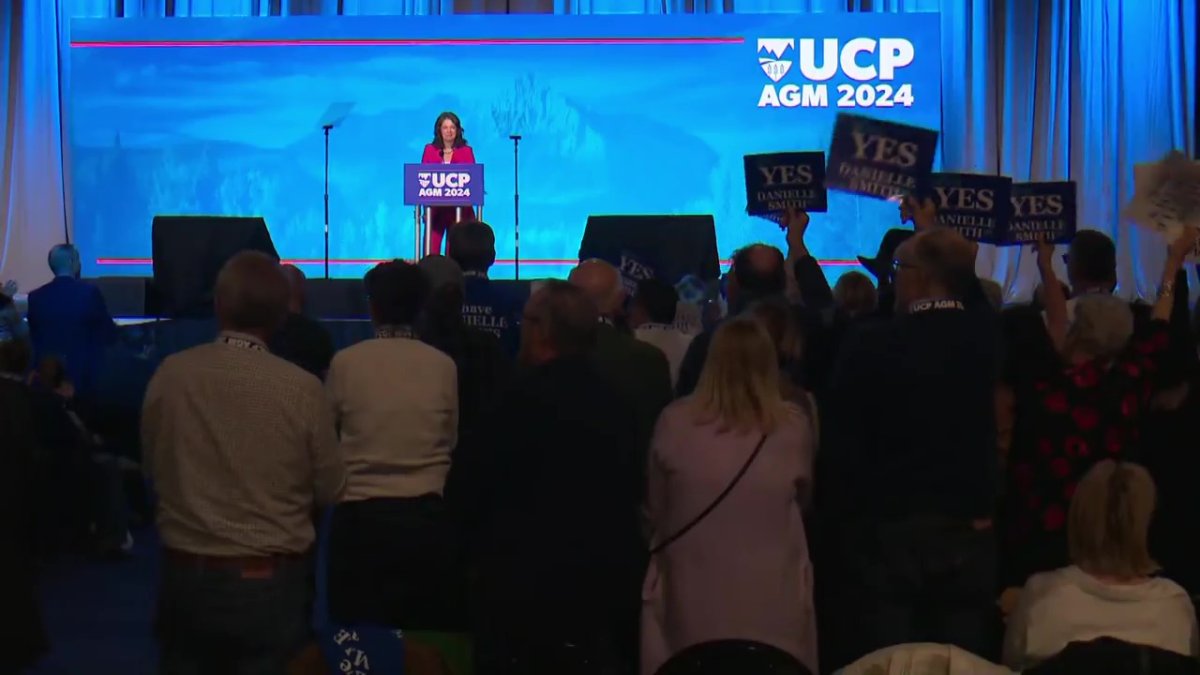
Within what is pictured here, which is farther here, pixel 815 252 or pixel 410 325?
pixel 815 252

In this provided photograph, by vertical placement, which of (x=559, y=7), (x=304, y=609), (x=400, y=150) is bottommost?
(x=304, y=609)

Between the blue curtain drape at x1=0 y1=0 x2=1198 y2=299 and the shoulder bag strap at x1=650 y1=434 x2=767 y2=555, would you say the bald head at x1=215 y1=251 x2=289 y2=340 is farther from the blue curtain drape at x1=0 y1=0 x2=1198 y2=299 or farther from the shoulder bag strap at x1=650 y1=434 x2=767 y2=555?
the blue curtain drape at x1=0 y1=0 x2=1198 y2=299

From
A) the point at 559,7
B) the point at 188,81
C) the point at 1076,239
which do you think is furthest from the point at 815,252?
the point at 1076,239

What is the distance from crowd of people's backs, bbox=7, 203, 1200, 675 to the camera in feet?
9.75

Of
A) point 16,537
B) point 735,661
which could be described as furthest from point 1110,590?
point 16,537

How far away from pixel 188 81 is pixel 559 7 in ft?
11.1

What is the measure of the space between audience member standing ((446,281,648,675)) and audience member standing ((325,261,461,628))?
545 mm

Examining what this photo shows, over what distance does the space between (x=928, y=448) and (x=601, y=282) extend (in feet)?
3.63

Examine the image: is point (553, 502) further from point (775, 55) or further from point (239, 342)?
point (775, 55)

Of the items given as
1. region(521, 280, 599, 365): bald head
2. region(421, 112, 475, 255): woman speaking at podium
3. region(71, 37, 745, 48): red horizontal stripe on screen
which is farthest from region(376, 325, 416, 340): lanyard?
region(71, 37, 745, 48): red horizontal stripe on screen

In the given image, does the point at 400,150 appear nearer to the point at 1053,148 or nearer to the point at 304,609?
the point at 1053,148

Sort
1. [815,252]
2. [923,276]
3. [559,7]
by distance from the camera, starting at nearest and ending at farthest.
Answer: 1. [923,276]
2. [815,252]
3. [559,7]

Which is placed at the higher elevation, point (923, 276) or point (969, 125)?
point (969, 125)

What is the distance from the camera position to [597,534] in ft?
10.3
